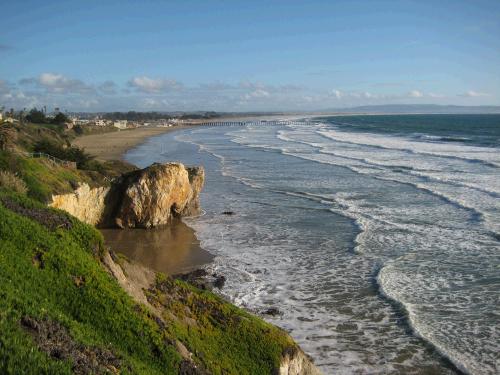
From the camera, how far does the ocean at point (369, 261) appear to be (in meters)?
11.6

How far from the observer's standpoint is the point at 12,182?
48.4ft

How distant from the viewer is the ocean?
11.6m

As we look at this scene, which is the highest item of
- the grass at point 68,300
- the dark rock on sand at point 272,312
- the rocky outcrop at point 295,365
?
the grass at point 68,300

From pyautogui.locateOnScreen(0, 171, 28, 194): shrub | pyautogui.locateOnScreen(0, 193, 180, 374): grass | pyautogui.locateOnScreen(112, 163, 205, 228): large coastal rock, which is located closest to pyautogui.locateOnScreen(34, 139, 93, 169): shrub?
pyautogui.locateOnScreen(112, 163, 205, 228): large coastal rock

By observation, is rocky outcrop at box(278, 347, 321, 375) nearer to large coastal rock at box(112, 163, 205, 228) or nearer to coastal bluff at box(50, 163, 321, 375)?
coastal bluff at box(50, 163, 321, 375)

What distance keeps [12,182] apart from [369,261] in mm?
10842

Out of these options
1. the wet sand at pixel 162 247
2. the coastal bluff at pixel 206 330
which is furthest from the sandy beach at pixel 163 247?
the coastal bluff at pixel 206 330

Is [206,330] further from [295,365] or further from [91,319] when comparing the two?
[91,319]

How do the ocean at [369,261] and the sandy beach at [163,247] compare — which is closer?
the ocean at [369,261]

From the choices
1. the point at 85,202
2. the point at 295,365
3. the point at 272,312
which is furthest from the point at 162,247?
the point at 295,365

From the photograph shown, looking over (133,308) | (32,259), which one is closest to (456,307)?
(133,308)

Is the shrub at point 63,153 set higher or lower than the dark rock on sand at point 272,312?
higher

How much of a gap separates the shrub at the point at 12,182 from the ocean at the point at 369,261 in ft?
20.3

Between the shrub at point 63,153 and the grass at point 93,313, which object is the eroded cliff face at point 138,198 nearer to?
the shrub at point 63,153
